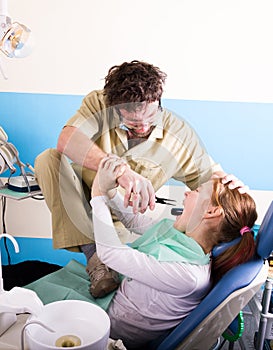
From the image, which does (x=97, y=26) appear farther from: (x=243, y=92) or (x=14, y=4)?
(x=243, y=92)

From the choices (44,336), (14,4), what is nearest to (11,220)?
(14,4)

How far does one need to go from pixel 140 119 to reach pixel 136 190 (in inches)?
9.2

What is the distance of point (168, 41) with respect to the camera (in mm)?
1516

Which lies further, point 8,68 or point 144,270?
point 8,68

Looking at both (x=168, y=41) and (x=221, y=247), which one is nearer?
(x=221, y=247)

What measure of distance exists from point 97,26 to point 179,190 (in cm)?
72

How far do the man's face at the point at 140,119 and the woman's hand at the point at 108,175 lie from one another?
0.39ft

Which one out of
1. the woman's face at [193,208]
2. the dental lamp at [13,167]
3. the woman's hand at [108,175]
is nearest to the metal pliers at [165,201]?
the woman's face at [193,208]

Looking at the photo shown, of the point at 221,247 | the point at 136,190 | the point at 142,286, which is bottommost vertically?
the point at 142,286

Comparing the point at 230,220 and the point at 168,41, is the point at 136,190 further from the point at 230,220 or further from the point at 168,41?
the point at 168,41

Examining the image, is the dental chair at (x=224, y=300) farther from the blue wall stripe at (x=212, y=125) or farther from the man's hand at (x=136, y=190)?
the blue wall stripe at (x=212, y=125)

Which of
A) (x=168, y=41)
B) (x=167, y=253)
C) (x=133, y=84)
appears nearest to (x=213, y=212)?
(x=167, y=253)

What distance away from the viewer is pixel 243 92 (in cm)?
158

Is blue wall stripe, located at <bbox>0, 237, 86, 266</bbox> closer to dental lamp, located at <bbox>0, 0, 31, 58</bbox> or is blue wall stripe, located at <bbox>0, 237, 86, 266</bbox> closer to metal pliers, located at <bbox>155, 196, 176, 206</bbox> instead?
metal pliers, located at <bbox>155, 196, 176, 206</bbox>
